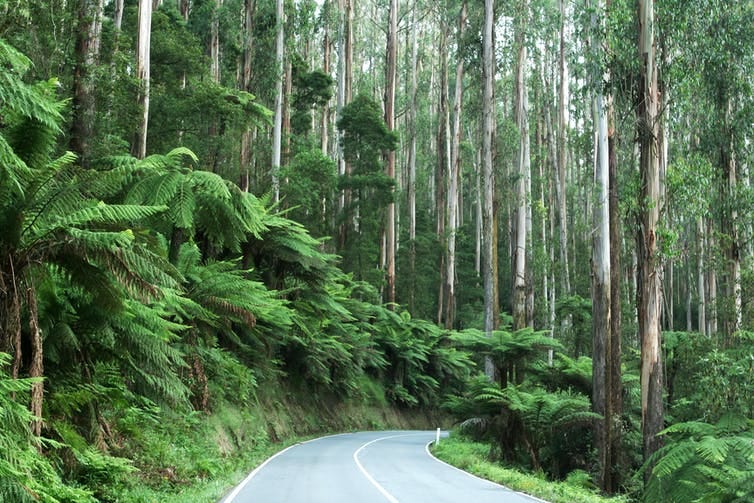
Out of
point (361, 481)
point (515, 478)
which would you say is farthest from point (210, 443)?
point (515, 478)

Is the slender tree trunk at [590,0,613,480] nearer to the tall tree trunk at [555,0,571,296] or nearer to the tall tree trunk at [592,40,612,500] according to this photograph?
the tall tree trunk at [592,40,612,500]

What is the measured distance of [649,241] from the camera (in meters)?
15.6

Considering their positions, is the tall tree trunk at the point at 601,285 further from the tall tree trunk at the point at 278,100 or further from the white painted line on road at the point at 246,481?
the tall tree trunk at the point at 278,100

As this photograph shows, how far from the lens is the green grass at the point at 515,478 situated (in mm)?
11672

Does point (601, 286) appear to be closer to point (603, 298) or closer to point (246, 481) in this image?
point (603, 298)

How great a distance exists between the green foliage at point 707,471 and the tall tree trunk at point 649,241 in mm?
3299

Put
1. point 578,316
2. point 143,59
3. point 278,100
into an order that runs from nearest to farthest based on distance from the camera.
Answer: point 143,59
point 278,100
point 578,316

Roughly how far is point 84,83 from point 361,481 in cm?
826

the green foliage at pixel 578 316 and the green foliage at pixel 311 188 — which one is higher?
the green foliage at pixel 311 188

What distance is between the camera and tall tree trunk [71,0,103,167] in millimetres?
11117

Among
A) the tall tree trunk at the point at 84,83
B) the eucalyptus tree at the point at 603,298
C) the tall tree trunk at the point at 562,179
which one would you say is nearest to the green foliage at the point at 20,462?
the tall tree trunk at the point at 84,83

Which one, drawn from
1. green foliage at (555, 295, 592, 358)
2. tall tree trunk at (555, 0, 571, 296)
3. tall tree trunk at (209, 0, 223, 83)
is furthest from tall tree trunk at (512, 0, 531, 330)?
tall tree trunk at (209, 0, 223, 83)

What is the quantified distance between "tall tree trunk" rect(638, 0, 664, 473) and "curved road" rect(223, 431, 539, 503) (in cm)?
402

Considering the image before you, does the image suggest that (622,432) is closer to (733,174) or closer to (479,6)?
(733,174)
